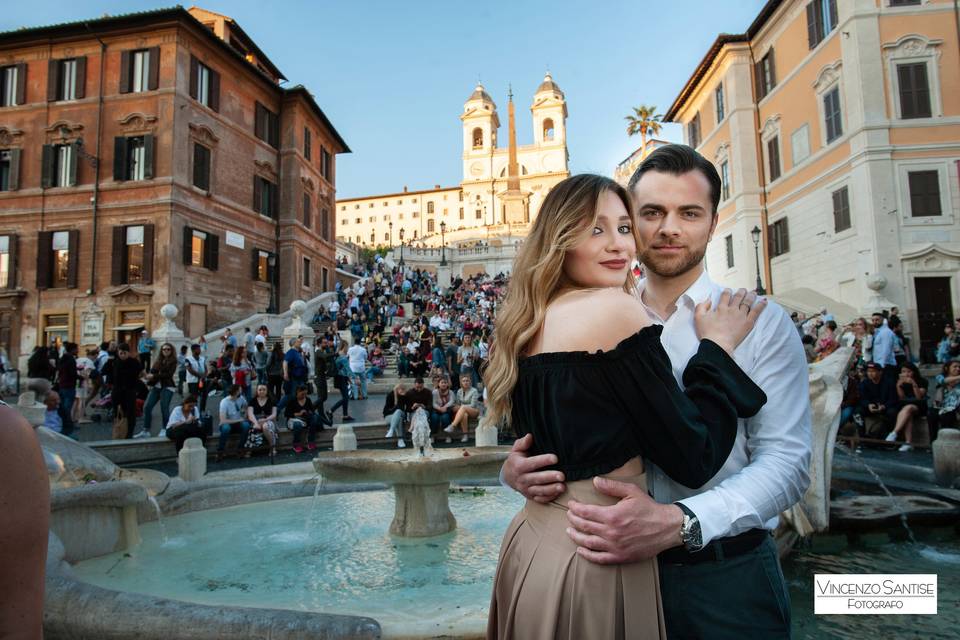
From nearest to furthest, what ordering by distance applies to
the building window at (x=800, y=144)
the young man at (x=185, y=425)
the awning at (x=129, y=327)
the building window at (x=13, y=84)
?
the young man at (x=185, y=425), the building window at (x=800, y=144), the awning at (x=129, y=327), the building window at (x=13, y=84)

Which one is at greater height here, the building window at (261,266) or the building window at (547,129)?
the building window at (547,129)

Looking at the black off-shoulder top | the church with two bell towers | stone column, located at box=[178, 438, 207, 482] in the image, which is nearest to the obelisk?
the church with two bell towers

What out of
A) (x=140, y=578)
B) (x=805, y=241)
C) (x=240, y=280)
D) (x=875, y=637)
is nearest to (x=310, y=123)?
(x=240, y=280)

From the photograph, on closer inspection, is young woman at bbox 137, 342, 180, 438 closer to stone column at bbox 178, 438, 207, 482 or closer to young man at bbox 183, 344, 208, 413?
young man at bbox 183, 344, 208, 413

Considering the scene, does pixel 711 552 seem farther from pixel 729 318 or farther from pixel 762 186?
pixel 762 186

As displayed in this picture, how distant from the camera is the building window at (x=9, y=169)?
80.9 ft

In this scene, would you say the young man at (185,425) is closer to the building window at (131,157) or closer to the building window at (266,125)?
the building window at (131,157)

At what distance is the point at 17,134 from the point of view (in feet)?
81.5

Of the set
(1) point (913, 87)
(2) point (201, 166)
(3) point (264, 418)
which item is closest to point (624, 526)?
(3) point (264, 418)

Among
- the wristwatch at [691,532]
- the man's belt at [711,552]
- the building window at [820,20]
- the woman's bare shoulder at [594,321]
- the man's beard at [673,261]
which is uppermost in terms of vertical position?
the building window at [820,20]

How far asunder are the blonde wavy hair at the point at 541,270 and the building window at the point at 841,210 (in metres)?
Answer: 21.8

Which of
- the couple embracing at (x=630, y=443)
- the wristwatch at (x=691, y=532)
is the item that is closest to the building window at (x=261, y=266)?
the couple embracing at (x=630, y=443)

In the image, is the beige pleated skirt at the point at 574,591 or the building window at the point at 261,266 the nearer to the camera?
the beige pleated skirt at the point at 574,591

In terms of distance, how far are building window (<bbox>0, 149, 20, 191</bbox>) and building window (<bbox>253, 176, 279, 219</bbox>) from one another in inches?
371
